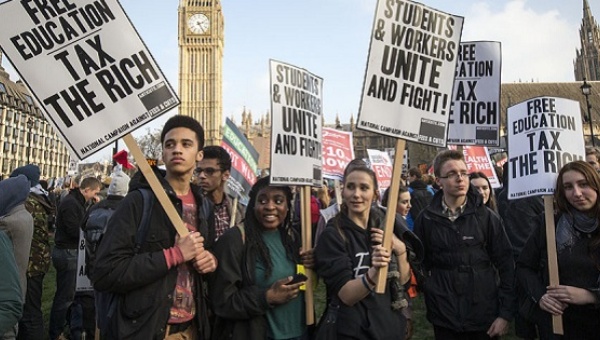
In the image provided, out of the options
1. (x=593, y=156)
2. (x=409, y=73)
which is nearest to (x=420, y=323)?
(x=593, y=156)

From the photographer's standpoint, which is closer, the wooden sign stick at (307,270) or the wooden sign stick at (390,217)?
the wooden sign stick at (390,217)

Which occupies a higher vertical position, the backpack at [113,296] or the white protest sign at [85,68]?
the white protest sign at [85,68]

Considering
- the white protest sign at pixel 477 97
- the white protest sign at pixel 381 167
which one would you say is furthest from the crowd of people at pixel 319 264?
the white protest sign at pixel 381 167

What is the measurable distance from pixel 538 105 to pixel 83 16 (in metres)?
3.43

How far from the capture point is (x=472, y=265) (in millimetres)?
3043

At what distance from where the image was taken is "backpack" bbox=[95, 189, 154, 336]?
223cm

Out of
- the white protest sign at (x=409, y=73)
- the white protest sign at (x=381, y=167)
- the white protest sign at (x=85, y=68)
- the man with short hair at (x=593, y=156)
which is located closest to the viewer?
the white protest sign at (x=85, y=68)

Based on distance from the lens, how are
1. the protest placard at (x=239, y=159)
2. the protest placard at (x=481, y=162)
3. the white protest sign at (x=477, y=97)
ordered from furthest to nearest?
the protest placard at (x=481, y=162) → the protest placard at (x=239, y=159) → the white protest sign at (x=477, y=97)

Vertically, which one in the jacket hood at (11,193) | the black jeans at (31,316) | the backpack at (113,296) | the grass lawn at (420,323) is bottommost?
the grass lawn at (420,323)

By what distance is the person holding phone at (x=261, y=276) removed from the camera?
2572mm

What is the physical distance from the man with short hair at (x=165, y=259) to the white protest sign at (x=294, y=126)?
26.7 inches

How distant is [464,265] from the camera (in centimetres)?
304

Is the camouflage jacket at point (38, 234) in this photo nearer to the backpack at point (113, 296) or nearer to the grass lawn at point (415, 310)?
the grass lawn at point (415, 310)

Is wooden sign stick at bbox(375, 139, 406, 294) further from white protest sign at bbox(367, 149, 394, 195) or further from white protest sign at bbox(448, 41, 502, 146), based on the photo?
white protest sign at bbox(367, 149, 394, 195)
